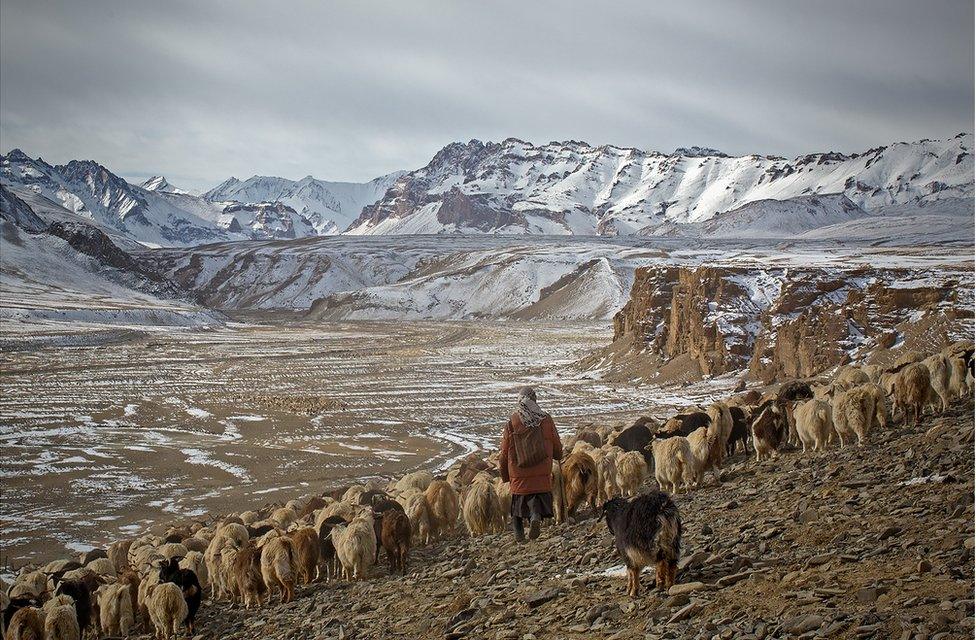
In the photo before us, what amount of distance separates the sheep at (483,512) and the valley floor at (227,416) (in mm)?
11055

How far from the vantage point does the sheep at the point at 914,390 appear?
13.1 meters

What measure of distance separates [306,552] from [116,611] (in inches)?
108

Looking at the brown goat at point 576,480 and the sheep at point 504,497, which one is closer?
the brown goat at point 576,480

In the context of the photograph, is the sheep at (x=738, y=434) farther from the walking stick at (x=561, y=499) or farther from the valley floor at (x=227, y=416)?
the valley floor at (x=227, y=416)

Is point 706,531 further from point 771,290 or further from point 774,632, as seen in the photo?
point 771,290

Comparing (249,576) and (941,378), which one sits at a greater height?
(941,378)

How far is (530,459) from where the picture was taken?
10.5 meters

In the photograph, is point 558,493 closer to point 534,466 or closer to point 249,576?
point 534,466

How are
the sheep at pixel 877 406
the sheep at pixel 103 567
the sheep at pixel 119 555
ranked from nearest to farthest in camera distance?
the sheep at pixel 877 406
the sheep at pixel 103 567
the sheep at pixel 119 555

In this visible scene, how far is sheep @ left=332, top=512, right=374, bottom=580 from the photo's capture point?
1120cm

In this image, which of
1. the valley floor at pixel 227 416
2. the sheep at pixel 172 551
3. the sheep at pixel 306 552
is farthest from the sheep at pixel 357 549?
the valley floor at pixel 227 416

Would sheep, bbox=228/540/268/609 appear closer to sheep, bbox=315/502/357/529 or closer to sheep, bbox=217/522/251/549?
sheep, bbox=315/502/357/529

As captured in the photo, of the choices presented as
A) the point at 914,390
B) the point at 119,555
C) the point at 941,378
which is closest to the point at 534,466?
the point at 914,390

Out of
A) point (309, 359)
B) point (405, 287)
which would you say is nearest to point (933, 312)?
point (309, 359)
